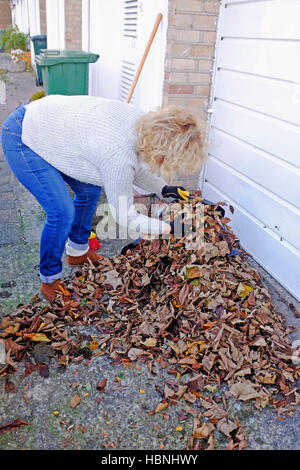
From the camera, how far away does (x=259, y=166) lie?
339 centimetres

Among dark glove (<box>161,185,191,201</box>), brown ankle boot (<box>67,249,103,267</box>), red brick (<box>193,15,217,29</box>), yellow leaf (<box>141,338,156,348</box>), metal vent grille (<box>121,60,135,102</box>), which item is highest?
red brick (<box>193,15,217,29</box>)

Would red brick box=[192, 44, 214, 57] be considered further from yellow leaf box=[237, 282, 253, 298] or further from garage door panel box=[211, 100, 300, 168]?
yellow leaf box=[237, 282, 253, 298]

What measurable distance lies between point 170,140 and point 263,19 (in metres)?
1.60

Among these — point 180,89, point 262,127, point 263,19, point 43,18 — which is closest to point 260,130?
point 262,127

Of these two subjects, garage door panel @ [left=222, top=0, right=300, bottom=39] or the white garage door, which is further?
the white garage door

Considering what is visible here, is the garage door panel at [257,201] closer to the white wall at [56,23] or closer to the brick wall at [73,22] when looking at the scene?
the brick wall at [73,22]

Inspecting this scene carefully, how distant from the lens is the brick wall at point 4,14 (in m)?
28.0

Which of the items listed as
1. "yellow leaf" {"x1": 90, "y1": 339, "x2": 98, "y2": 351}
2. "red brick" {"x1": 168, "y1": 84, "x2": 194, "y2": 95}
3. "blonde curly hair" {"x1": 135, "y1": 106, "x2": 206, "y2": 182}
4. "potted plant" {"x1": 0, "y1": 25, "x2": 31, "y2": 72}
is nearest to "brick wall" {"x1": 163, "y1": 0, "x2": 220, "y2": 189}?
"red brick" {"x1": 168, "y1": 84, "x2": 194, "y2": 95}

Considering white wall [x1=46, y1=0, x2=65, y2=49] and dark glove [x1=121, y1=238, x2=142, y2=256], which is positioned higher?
white wall [x1=46, y1=0, x2=65, y2=49]

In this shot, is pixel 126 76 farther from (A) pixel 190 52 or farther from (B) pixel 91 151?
(B) pixel 91 151

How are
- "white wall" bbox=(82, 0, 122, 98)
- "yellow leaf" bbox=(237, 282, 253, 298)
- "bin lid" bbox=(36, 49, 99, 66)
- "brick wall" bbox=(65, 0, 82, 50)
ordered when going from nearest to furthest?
1. "yellow leaf" bbox=(237, 282, 253, 298)
2. "white wall" bbox=(82, 0, 122, 98)
3. "bin lid" bbox=(36, 49, 99, 66)
4. "brick wall" bbox=(65, 0, 82, 50)

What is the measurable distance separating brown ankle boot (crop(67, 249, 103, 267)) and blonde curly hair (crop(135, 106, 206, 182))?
1.33 metres

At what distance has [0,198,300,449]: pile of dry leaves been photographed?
2289mm

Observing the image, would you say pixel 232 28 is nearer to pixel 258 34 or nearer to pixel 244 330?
pixel 258 34
